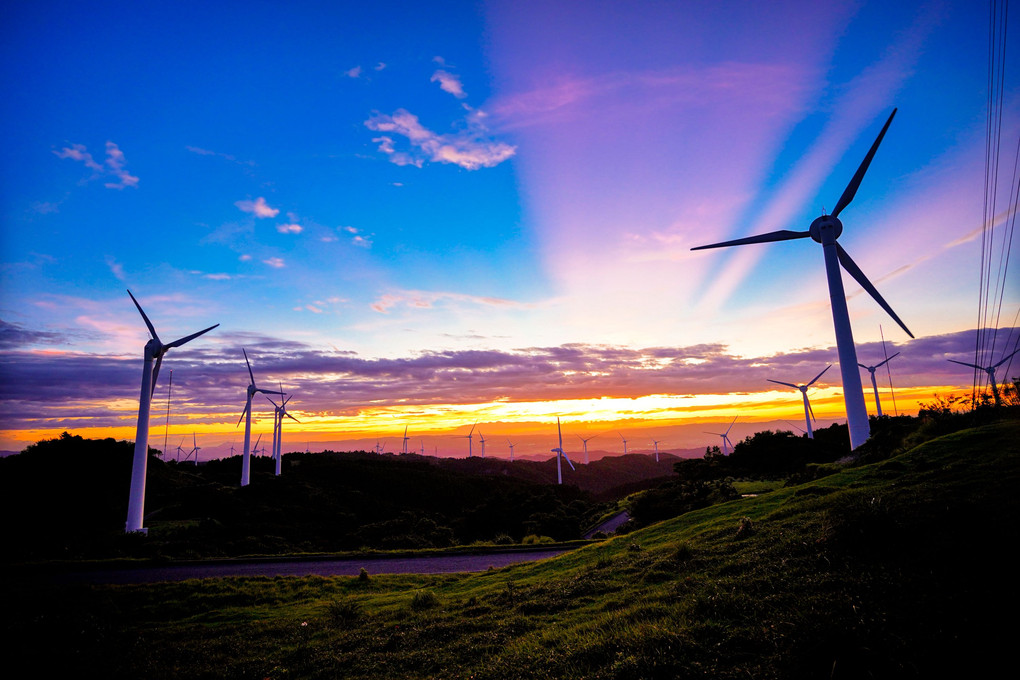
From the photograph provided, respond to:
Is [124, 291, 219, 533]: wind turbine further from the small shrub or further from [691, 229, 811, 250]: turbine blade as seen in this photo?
[691, 229, 811, 250]: turbine blade

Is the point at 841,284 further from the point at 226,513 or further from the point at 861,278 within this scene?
the point at 226,513

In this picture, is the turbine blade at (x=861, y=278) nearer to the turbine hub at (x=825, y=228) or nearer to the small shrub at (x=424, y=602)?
the turbine hub at (x=825, y=228)

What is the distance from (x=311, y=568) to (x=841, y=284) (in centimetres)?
3586

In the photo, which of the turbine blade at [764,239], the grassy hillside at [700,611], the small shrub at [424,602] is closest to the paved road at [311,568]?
the grassy hillside at [700,611]

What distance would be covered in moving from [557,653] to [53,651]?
12.0 m

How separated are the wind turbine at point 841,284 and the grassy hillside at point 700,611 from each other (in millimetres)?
13640

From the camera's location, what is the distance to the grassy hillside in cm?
603

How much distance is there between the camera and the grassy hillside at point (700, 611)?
19.8 feet

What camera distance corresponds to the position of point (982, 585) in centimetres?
641

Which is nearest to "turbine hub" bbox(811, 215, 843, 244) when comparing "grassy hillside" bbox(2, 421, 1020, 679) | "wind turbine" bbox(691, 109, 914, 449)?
"wind turbine" bbox(691, 109, 914, 449)

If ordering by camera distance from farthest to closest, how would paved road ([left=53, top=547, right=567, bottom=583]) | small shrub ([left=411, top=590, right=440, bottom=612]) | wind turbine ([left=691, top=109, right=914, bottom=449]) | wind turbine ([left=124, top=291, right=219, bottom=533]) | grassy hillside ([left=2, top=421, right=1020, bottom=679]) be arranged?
wind turbine ([left=124, top=291, right=219, bottom=533]), wind turbine ([left=691, top=109, right=914, bottom=449]), paved road ([left=53, top=547, right=567, bottom=583]), small shrub ([left=411, top=590, right=440, bottom=612]), grassy hillside ([left=2, top=421, right=1020, bottom=679])

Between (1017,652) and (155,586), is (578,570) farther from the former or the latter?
(155,586)

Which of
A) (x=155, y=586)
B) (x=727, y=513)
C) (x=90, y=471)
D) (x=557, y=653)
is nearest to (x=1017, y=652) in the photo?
(x=557, y=653)

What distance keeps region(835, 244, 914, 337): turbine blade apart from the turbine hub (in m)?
1.00
